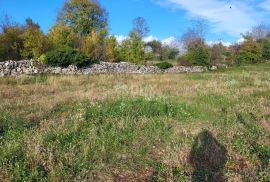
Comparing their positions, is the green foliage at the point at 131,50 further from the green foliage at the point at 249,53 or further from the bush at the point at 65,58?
the green foliage at the point at 249,53

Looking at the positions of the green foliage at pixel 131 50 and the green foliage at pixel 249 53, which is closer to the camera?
the green foliage at pixel 131 50

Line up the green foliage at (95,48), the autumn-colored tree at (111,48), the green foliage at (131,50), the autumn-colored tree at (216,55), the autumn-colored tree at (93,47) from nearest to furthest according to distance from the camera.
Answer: the autumn-colored tree at (93,47) < the green foliage at (95,48) < the autumn-colored tree at (111,48) < the green foliage at (131,50) < the autumn-colored tree at (216,55)

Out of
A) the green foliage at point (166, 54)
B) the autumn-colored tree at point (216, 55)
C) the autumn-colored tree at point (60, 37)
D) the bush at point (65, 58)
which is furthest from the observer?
the green foliage at point (166, 54)

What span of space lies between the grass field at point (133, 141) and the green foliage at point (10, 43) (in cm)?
2164

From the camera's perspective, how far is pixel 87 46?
39562 mm

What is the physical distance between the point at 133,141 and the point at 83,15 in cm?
5216

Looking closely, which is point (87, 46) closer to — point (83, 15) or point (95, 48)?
point (95, 48)

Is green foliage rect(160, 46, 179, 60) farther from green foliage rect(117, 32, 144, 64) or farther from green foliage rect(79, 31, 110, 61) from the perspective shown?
green foliage rect(79, 31, 110, 61)

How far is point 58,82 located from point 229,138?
43.4 ft

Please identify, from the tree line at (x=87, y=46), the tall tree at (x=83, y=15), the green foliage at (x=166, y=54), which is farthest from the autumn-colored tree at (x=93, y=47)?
the green foliage at (x=166, y=54)

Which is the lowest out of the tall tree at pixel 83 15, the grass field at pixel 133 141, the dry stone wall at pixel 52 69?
the grass field at pixel 133 141

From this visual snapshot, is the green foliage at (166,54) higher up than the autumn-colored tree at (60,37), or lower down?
lower down

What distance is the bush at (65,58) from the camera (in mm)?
28422

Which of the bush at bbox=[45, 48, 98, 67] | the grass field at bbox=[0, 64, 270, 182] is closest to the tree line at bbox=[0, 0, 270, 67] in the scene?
the bush at bbox=[45, 48, 98, 67]
